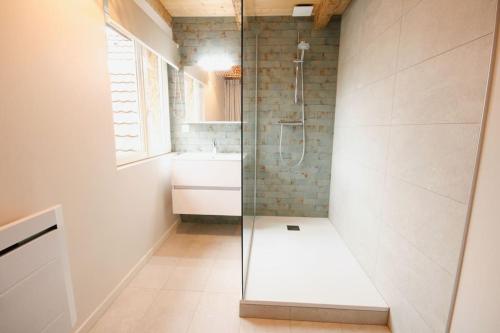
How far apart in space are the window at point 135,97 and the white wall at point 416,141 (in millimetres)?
2001

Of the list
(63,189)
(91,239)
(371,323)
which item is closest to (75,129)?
(63,189)

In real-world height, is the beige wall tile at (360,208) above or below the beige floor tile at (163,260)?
above

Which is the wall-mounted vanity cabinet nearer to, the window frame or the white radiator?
the window frame

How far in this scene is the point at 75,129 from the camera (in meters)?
1.34

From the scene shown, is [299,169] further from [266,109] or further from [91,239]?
[91,239]

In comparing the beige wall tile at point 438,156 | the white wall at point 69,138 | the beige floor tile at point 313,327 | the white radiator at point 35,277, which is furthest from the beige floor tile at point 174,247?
the beige wall tile at point 438,156

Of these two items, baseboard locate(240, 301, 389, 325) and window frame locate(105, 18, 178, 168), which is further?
window frame locate(105, 18, 178, 168)

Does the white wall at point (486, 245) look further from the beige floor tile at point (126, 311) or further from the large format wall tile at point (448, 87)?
the beige floor tile at point (126, 311)

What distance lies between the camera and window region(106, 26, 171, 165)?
197 cm

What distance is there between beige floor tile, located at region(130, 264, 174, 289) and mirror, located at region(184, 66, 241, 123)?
168 cm

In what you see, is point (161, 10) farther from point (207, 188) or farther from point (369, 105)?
point (369, 105)

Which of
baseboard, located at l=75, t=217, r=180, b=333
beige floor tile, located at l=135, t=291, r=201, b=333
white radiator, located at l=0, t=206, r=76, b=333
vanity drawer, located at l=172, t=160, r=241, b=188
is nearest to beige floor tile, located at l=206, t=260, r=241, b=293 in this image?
beige floor tile, located at l=135, t=291, r=201, b=333

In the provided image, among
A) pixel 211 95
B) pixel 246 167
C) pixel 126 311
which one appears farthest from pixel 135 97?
pixel 126 311

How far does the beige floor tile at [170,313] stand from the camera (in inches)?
59.6
